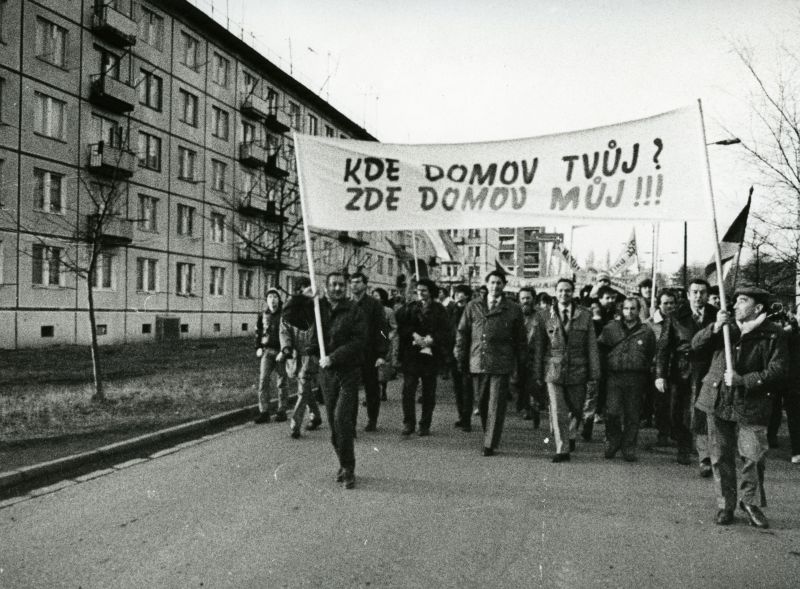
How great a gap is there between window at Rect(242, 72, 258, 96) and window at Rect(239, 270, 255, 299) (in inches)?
Answer: 406

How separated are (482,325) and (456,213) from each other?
1747mm

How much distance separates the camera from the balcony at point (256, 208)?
125 feet

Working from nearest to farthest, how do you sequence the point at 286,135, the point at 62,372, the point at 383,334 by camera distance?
1. the point at 383,334
2. the point at 62,372
3. the point at 286,135

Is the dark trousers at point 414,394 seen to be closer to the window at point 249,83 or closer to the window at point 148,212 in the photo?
the window at point 148,212

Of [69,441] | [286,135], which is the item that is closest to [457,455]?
[69,441]

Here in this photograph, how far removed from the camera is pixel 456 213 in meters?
6.64

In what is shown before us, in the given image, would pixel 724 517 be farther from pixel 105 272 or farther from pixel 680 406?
pixel 105 272

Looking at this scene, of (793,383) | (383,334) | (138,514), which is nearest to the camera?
(138,514)

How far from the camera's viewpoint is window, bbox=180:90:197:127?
34.1 meters

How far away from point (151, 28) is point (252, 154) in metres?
9.01

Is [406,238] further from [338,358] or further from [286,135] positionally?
[338,358]

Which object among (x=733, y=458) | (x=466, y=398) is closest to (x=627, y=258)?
(x=466, y=398)

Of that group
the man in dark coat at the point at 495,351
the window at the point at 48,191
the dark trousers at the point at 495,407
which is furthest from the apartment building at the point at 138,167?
the dark trousers at the point at 495,407

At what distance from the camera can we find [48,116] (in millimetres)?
25688
